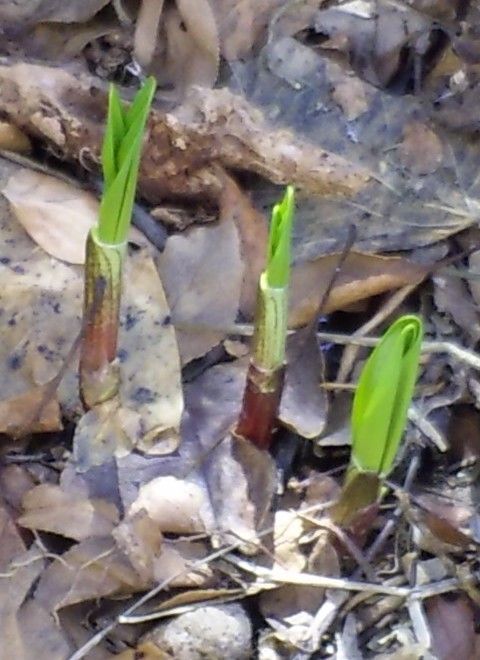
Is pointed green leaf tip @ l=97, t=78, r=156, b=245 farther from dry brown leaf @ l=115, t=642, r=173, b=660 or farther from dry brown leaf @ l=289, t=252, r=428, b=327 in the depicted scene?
dry brown leaf @ l=115, t=642, r=173, b=660

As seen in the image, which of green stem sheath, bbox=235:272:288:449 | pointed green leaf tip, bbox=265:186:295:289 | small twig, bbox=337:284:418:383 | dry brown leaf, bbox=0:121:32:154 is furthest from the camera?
dry brown leaf, bbox=0:121:32:154

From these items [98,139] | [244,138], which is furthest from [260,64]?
[98,139]

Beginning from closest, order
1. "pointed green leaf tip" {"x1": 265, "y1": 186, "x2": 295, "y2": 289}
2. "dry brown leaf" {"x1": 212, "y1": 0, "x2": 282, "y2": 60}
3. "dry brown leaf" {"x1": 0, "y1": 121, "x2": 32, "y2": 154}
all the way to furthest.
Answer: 1. "pointed green leaf tip" {"x1": 265, "y1": 186, "x2": 295, "y2": 289}
2. "dry brown leaf" {"x1": 0, "y1": 121, "x2": 32, "y2": 154}
3. "dry brown leaf" {"x1": 212, "y1": 0, "x2": 282, "y2": 60}

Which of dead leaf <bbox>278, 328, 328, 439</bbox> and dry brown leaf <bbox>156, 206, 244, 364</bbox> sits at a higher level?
dry brown leaf <bbox>156, 206, 244, 364</bbox>

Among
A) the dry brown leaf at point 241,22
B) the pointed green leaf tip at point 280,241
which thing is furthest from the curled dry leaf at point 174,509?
the dry brown leaf at point 241,22

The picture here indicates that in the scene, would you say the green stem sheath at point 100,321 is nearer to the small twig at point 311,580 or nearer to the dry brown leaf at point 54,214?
the dry brown leaf at point 54,214

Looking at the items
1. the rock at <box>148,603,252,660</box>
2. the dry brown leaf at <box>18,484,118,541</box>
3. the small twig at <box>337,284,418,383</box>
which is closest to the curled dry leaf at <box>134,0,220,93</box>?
the small twig at <box>337,284,418,383</box>

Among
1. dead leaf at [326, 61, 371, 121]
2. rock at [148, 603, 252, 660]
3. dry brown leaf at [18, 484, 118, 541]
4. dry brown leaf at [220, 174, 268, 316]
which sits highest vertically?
dead leaf at [326, 61, 371, 121]

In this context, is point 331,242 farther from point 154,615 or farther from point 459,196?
point 154,615
